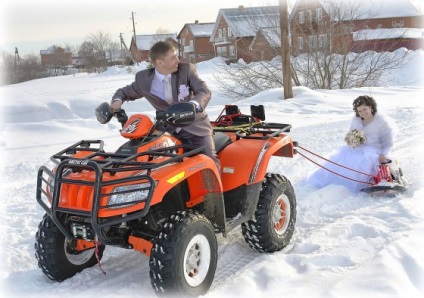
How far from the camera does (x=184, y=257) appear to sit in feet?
11.2

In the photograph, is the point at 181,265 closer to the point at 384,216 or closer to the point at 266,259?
the point at 266,259

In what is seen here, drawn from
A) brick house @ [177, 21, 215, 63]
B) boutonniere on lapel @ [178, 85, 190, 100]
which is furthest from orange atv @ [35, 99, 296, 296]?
brick house @ [177, 21, 215, 63]

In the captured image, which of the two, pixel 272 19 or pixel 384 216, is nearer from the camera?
pixel 384 216

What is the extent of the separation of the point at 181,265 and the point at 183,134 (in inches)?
47.5

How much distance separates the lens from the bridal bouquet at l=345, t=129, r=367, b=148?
21.3 feet

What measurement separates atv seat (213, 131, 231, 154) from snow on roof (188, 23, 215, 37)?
53.0 m

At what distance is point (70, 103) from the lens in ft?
57.9

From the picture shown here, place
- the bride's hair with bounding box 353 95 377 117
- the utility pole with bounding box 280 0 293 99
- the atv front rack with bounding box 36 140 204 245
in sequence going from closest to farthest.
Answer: the atv front rack with bounding box 36 140 204 245
the bride's hair with bounding box 353 95 377 117
the utility pole with bounding box 280 0 293 99

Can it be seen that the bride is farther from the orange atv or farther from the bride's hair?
the orange atv

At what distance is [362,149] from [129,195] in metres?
4.12

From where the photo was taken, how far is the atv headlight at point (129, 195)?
10.7 ft

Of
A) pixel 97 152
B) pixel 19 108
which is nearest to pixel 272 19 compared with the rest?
pixel 19 108

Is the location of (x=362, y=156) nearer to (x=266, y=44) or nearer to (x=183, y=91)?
(x=183, y=91)

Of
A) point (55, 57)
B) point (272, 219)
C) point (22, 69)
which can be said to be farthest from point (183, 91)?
point (55, 57)
